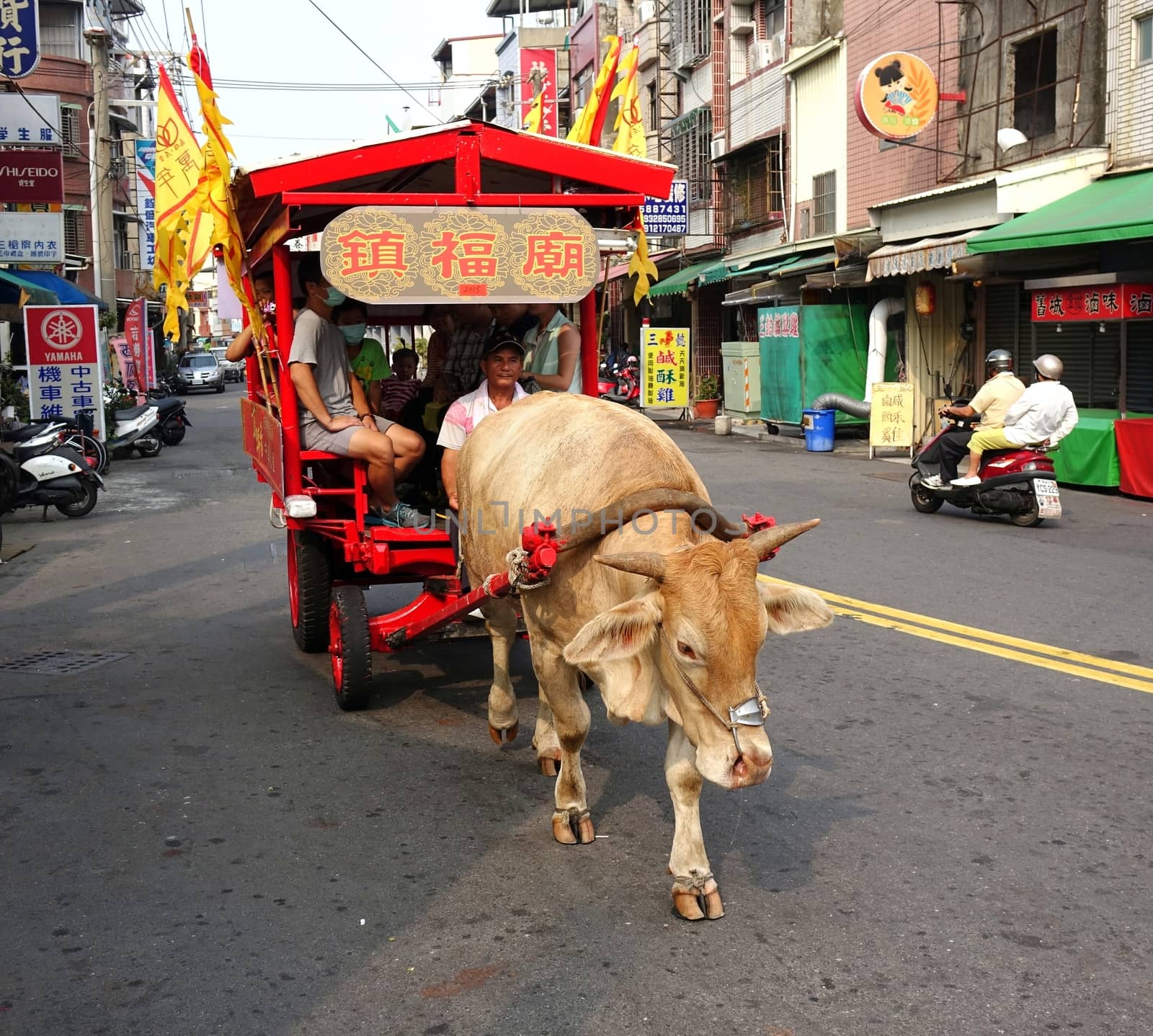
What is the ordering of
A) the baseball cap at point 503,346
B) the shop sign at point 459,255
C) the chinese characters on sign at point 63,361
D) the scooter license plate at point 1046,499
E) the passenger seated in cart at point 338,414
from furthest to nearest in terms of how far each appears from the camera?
the chinese characters on sign at point 63,361 < the scooter license plate at point 1046,499 < the passenger seated in cart at point 338,414 < the baseball cap at point 503,346 < the shop sign at point 459,255

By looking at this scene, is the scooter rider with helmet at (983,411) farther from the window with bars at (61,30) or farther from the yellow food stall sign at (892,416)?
the window with bars at (61,30)

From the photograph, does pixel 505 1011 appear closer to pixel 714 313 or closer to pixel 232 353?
pixel 232 353

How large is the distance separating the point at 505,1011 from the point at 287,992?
65cm

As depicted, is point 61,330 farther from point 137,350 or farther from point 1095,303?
point 1095,303

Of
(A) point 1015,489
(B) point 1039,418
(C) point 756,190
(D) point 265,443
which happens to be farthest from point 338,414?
(C) point 756,190

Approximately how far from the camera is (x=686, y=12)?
107ft

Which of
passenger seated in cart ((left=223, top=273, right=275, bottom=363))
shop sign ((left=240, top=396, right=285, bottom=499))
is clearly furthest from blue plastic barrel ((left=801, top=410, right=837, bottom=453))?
passenger seated in cart ((left=223, top=273, right=275, bottom=363))

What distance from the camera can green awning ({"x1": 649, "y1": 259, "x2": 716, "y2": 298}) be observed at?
99.8ft

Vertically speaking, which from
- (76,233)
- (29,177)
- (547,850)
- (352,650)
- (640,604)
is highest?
(76,233)

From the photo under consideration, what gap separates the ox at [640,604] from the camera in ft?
12.4

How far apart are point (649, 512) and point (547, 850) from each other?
4.51 feet

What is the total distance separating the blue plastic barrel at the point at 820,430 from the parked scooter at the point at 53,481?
11472 mm

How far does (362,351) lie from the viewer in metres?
7.66

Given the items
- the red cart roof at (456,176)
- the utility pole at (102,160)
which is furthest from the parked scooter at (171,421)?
the red cart roof at (456,176)
